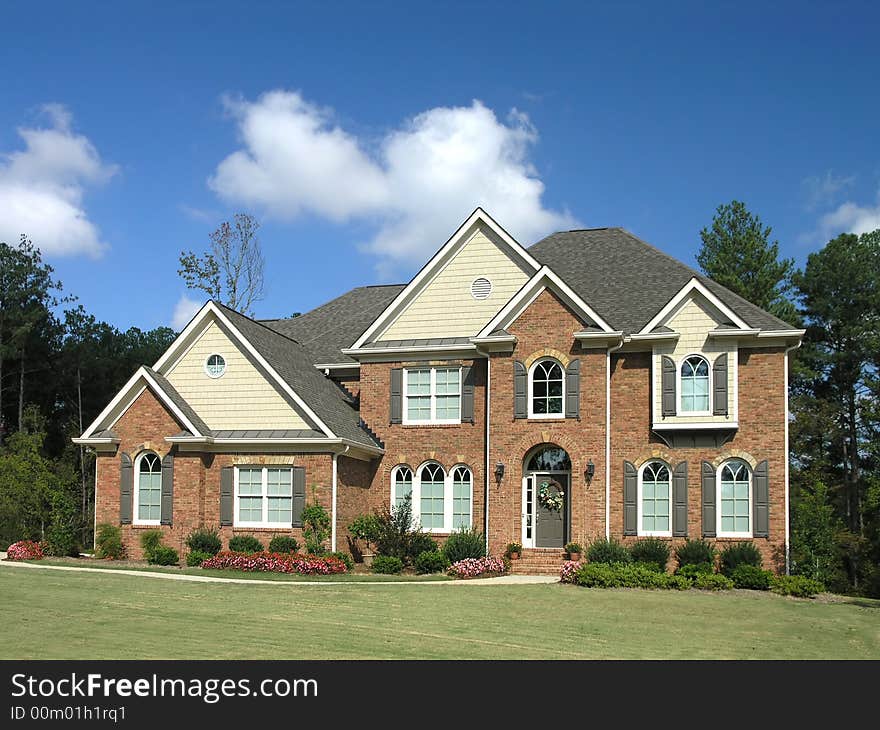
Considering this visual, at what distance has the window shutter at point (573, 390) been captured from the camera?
87.5 feet

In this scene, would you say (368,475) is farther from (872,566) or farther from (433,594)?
(872,566)

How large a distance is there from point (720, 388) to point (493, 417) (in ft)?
20.5

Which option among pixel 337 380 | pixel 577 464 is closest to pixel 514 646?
pixel 577 464

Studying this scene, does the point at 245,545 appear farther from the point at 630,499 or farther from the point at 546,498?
the point at 630,499

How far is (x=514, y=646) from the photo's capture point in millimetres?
13633

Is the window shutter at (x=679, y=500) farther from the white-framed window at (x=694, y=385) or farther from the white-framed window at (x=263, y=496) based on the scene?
the white-framed window at (x=263, y=496)

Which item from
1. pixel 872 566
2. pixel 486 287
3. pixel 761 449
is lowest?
pixel 872 566

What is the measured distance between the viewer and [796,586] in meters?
23.2

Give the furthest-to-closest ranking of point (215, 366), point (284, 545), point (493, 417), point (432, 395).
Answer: point (432, 395) < point (215, 366) < point (493, 417) < point (284, 545)

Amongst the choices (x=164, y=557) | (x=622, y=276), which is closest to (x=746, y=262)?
(x=622, y=276)

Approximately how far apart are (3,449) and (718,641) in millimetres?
39934

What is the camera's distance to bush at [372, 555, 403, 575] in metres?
26.1

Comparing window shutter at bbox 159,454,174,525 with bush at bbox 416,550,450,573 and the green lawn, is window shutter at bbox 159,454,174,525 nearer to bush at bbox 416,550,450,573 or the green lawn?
the green lawn
